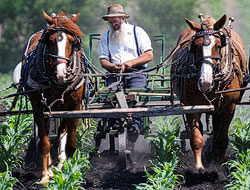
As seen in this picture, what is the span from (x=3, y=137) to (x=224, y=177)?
2.64 m

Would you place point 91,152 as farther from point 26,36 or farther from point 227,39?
point 26,36

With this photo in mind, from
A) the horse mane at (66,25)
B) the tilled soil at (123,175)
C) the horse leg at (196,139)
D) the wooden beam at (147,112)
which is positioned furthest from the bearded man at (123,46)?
the wooden beam at (147,112)

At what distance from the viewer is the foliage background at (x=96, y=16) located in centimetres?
2345

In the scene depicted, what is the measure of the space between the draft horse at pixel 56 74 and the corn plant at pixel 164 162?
38.8 inches

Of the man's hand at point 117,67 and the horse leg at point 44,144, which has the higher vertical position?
the man's hand at point 117,67

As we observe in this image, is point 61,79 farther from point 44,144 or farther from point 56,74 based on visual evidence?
point 44,144

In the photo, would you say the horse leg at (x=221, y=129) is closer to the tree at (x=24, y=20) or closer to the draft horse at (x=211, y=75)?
the draft horse at (x=211, y=75)

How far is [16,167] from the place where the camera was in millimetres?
7871

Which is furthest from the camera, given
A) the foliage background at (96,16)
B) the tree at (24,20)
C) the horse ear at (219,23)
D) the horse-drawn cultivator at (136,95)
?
the foliage background at (96,16)

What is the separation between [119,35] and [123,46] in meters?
0.15

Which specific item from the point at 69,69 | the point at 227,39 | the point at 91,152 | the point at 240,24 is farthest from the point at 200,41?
the point at 240,24

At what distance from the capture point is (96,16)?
23500mm

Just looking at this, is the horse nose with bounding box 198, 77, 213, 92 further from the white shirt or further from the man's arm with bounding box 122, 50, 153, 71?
the white shirt

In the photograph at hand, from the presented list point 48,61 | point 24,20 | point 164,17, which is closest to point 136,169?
point 48,61
